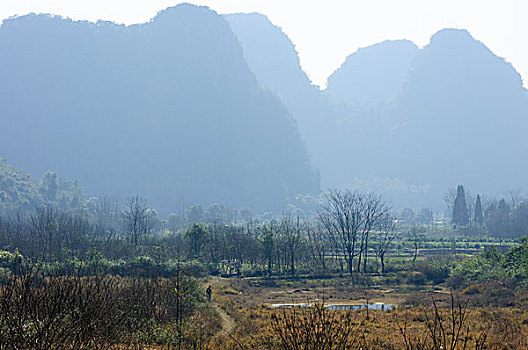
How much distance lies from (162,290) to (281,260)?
29.2 m

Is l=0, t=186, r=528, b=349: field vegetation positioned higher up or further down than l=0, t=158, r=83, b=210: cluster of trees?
further down

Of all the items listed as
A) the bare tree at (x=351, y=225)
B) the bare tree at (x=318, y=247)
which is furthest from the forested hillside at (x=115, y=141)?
the bare tree at (x=318, y=247)

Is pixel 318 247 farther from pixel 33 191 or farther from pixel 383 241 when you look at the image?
pixel 33 191

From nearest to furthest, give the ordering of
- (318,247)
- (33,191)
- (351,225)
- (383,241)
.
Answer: (318,247)
(351,225)
(383,241)
(33,191)

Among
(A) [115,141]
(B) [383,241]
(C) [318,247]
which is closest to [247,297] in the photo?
(C) [318,247]

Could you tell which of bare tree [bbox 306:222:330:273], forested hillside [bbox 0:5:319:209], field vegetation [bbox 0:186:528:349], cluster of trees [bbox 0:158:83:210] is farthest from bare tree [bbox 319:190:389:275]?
forested hillside [bbox 0:5:319:209]

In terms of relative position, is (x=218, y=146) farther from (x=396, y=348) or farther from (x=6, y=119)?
(x=396, y=348)

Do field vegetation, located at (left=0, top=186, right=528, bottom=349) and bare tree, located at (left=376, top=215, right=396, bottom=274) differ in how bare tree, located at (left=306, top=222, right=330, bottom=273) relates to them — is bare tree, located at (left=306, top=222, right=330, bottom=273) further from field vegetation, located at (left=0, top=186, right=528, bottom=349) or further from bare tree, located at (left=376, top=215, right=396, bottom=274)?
bare tree, located at (left=376, top=215, right=396, bottom=274)

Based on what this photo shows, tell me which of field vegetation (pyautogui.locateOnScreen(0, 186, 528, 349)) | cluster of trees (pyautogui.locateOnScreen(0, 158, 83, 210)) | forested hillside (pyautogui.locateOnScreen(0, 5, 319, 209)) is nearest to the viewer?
field vegetation (pyautogui.locateOnScreen(0, 186, 528, 349))

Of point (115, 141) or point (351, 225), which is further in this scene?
point (115, 141)

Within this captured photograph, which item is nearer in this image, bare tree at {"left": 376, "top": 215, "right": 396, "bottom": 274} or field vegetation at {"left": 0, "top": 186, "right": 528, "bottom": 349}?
field vegetation at {"left": 0, "top": 186, "right": 528, "bottom": 349}

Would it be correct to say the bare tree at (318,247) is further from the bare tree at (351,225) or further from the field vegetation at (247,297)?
the bare tree at (351,225)

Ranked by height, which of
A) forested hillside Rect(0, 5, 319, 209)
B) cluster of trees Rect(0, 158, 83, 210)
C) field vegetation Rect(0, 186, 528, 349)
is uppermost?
forested hillside Rect(0, 5, 319, 209)

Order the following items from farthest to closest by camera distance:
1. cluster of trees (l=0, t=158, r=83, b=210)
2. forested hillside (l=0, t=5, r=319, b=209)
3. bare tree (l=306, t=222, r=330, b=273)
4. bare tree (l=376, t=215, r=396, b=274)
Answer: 1. forested hillside (l=0, t=5, r=319, b=209)
2. cluster of trees (l=0, t=158, r=83, b=210)
3. bare tree (l=306, t=222, r=330, b=273)
4. bare tree (l=376, t=215, r=396, b=274)
